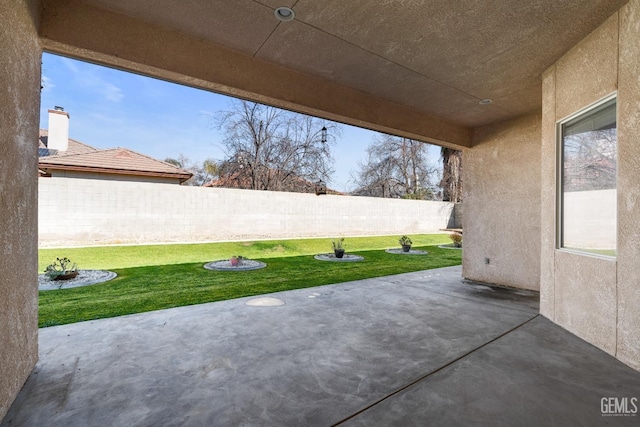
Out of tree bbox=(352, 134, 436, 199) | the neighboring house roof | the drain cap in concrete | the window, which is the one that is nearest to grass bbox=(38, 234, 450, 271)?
the drain cap in concrete

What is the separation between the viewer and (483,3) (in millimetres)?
2469

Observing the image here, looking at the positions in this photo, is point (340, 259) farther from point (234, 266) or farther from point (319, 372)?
point (319, 372)

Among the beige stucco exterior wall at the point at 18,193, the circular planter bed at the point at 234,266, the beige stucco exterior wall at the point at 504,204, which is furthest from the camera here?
the circular planter bed at the point at 234,266

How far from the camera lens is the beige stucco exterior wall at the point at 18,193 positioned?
1.83 meters

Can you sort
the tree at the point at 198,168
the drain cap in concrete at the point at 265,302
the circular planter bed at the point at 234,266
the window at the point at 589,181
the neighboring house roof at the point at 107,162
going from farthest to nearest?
1. the tree at the point at 198,168
2. the neighboring house roof at the point at 107,162
3. the circular planter bed at the point at 234,266
4. the drain cap in concrete at the point at 265,302
5. the window at the point at 589,181

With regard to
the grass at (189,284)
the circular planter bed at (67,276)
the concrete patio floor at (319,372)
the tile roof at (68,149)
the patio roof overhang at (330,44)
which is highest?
the tile roof at (68,149)

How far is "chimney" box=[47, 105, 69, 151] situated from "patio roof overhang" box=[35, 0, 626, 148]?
1332 cm

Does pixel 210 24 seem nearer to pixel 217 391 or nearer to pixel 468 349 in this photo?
pixel 217 391

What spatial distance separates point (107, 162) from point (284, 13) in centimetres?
1186

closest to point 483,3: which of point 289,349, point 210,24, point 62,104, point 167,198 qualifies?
point 210,24

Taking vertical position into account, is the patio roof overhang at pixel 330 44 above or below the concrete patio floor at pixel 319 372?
above

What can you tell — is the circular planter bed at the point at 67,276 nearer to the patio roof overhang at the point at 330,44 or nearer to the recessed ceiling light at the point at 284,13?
the patio roof overhang at the point at 330,44

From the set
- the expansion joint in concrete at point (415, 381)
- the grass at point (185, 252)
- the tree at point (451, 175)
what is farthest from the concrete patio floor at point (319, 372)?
the tree at point (451, 175)

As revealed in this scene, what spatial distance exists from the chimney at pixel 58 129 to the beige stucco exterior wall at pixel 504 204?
51.2 ft
